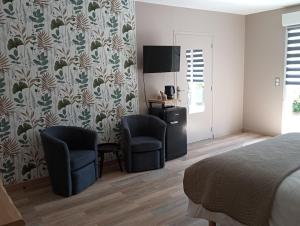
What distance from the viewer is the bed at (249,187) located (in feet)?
6.35

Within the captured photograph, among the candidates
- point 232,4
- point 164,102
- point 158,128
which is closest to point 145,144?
point 158,128

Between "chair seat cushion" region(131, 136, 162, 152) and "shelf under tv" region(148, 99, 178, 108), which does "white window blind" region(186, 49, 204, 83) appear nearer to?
"shelf under tv" region(148, 99, 178, 108)

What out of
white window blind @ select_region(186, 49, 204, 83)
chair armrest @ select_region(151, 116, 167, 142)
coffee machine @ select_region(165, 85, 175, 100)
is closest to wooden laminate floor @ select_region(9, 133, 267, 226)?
chair armrest @ select_region(151, 116, 167, 142)

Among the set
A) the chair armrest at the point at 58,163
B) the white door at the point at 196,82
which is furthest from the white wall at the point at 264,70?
the chair armrest at the point at 58,163

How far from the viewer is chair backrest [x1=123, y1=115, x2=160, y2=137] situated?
4.41m

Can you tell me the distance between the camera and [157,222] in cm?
279

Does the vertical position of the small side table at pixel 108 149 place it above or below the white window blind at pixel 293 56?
below

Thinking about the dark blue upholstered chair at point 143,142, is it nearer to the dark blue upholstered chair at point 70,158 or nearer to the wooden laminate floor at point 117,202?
the wooden laminate floor at point 117,202

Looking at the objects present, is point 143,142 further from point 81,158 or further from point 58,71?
point 58,71

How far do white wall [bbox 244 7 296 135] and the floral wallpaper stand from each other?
287 centimetres

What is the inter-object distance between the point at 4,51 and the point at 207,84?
364cm

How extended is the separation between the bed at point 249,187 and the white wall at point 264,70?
10.8ft

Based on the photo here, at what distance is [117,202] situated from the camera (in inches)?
128

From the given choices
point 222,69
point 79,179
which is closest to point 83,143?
point 79,179
